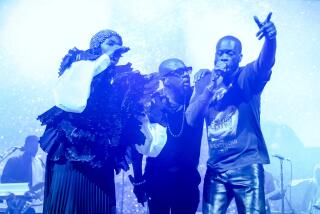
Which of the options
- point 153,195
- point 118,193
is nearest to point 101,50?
point 153,195

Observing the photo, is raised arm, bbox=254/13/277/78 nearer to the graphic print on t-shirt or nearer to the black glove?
the graphic print on t-shirt

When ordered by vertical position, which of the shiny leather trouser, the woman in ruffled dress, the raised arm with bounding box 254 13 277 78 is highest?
the raised arm with bounding box 254 13 277 78

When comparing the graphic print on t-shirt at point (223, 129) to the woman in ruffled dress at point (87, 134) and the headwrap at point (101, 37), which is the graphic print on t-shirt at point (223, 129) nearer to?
the woman in ruffled dress at point (87, 134)

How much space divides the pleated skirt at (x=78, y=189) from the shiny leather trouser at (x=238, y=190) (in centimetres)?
82

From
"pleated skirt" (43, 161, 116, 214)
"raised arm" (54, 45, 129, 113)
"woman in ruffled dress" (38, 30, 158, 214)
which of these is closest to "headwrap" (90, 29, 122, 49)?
"woman in ruffled dress" (38, 30, 158, 214)

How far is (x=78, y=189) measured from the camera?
225cm

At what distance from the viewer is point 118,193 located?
8.74m

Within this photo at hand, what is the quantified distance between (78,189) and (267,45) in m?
1.71

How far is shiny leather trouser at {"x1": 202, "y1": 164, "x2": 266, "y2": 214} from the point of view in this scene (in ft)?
8.49

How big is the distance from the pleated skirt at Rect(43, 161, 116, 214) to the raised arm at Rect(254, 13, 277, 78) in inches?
55.0

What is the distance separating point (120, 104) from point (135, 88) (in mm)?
201

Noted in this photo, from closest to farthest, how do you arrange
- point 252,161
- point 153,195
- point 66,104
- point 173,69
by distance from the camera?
point 66,104 → point 252,161 → point 153,195 → point 173,69

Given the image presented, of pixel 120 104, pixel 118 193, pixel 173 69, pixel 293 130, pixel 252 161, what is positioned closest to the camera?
pixel 120 104

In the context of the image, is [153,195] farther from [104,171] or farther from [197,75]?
[197,75]
